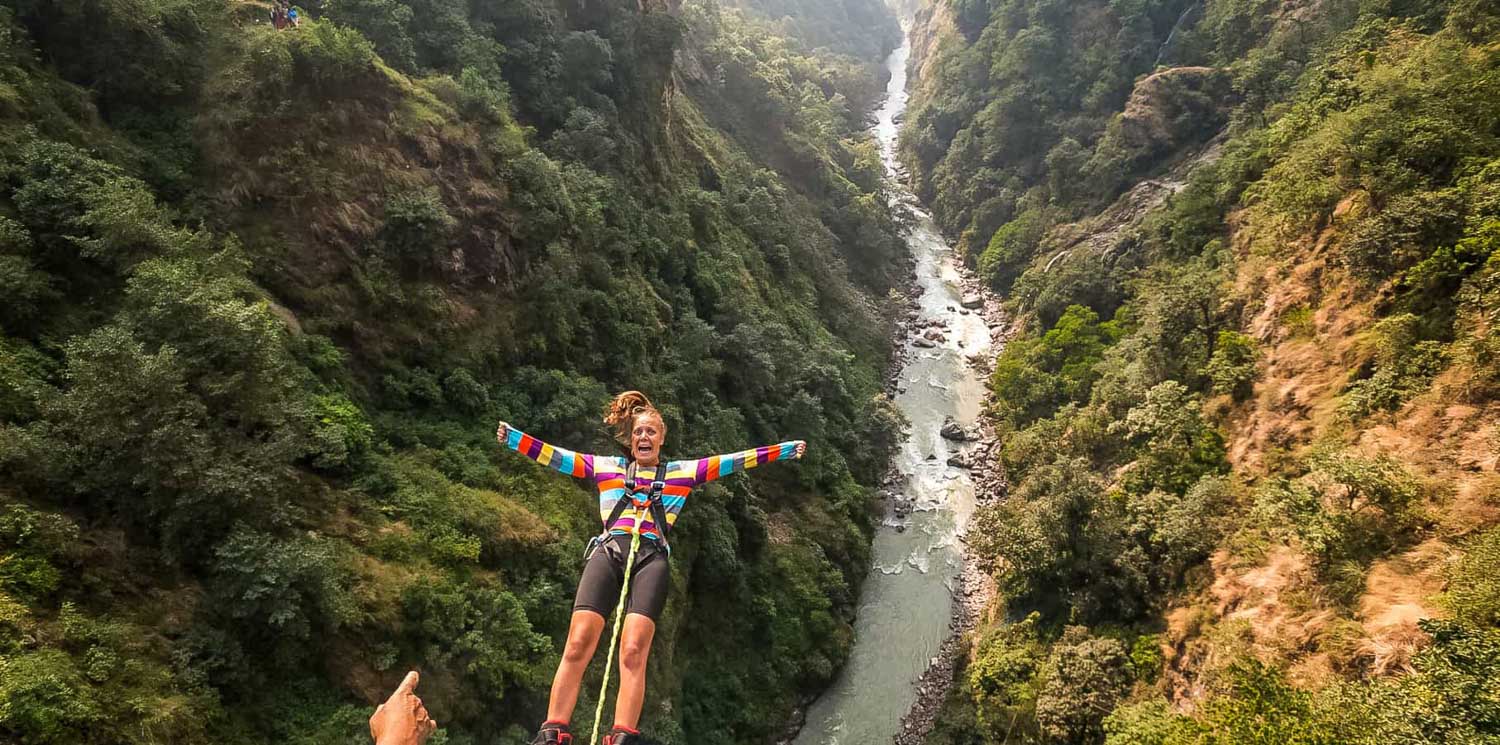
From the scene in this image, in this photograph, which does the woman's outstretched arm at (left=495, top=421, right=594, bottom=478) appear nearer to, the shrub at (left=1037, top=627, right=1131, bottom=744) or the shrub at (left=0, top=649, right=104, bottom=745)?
the shrub at (left=0, top=649, right=104, bottom=745)

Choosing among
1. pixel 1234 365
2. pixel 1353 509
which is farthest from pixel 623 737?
pixel 1234 365

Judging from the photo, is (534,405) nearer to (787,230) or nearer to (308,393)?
(308,393)

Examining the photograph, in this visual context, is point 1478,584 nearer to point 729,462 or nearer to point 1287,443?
point 1287,443

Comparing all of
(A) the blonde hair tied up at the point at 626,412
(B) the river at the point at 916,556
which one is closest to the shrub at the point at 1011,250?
(B) the river at the point at 916,556

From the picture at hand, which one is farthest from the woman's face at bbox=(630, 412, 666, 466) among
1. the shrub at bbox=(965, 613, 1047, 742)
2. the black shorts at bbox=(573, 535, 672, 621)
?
the shrub at bbox=(965, 613, 1047, 742)

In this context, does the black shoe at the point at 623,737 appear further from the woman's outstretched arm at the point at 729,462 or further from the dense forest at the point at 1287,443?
the dense forest at the point at 1287,443
